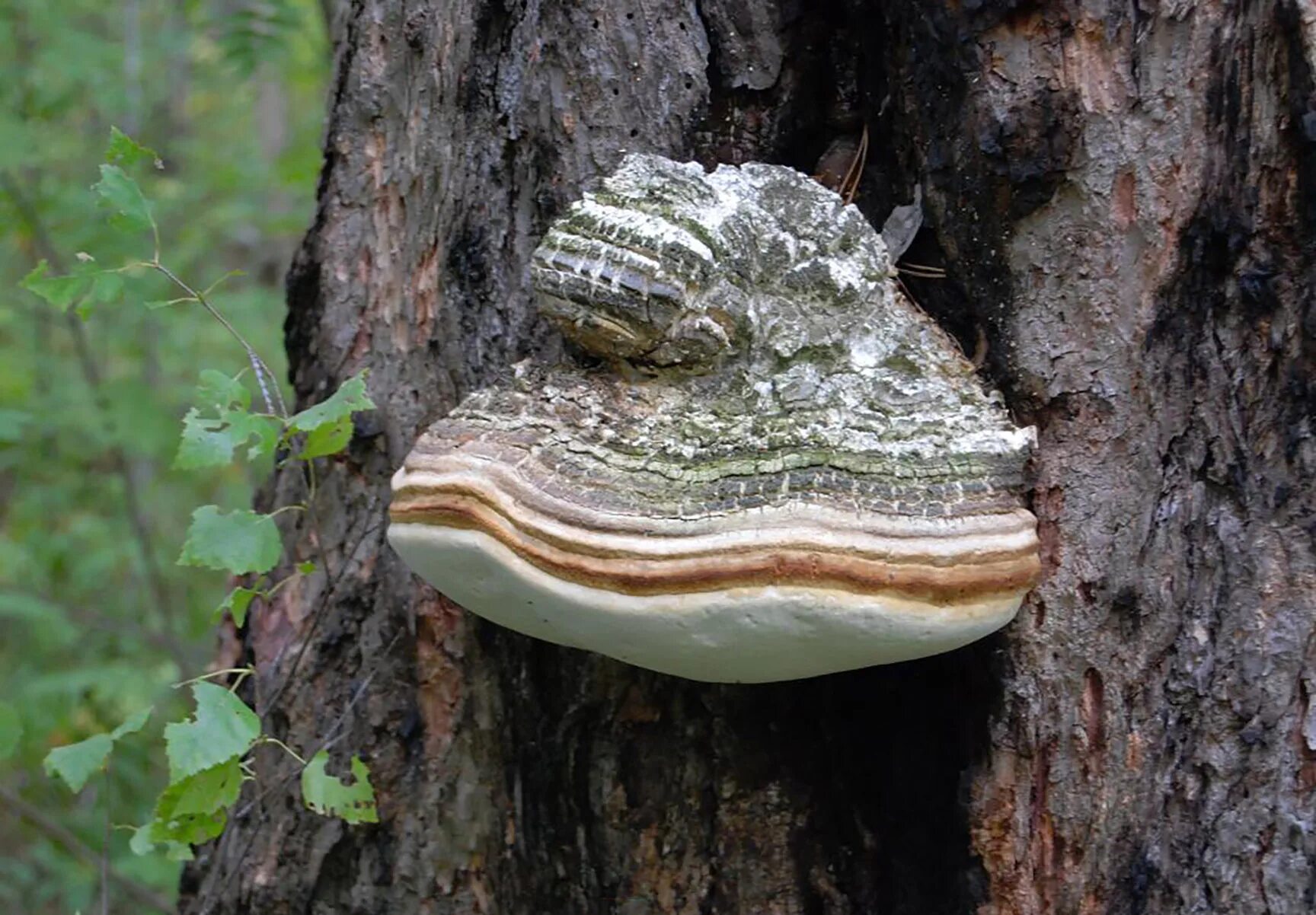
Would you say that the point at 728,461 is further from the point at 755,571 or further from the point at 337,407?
the point at 337,407

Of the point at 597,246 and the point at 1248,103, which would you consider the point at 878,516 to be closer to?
the point at 597,246

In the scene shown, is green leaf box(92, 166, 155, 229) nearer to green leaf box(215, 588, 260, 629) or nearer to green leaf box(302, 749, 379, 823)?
green leaf box(215, 588, 260, 629)

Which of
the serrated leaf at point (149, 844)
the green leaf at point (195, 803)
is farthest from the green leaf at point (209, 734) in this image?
the serrated leaf at point (149, 844)

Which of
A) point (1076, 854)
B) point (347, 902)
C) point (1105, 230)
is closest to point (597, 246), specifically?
point (1105, 230)

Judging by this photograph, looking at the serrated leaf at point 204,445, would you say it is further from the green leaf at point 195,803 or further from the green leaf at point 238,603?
the green leaf at point 195,803

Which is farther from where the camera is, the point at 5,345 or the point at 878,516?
the point at 5,345

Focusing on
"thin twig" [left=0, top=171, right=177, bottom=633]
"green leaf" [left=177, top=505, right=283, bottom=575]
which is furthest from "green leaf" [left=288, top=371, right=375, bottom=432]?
"thin twig" [left=0, top=171, right=177, bottom=633]

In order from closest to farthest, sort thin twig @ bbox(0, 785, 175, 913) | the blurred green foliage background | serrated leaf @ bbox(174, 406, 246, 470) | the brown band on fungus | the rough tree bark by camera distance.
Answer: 1. the brown band on fungus
2. the rough tree bark
3. serrated leaf @ bbox(174, 406, 246, 470)
4. thin twig @ bbox(0, 785, 175, 913)
5. the blurred green foliage background
